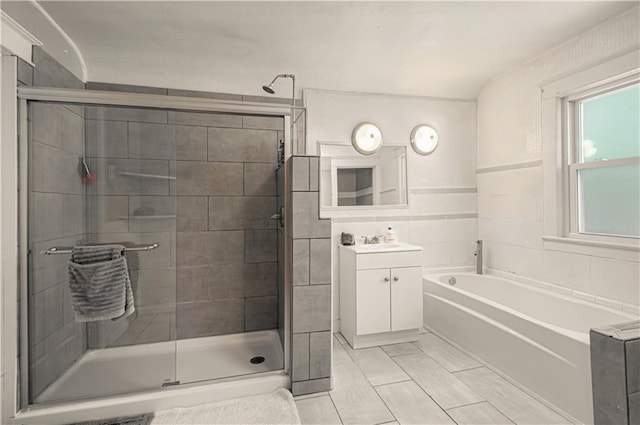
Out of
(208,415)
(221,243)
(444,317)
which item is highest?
(221,243)

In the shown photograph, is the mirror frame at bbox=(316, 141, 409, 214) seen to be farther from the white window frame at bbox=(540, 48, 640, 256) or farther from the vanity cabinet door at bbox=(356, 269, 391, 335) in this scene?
the white window frame at bbox=(540, 48, 640, 256)

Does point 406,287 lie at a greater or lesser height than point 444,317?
greater

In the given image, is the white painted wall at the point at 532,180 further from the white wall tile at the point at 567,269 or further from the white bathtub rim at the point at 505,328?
the white bathtub rim at the point at 505,328

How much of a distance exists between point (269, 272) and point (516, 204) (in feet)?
7.53

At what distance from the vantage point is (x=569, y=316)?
7.63 ft

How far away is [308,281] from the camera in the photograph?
1980 millimetres

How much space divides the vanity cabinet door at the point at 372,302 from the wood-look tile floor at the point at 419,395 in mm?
208

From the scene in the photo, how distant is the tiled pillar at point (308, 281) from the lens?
1952mm

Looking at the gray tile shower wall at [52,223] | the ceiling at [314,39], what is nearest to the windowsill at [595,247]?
the ceiling at [314,39]

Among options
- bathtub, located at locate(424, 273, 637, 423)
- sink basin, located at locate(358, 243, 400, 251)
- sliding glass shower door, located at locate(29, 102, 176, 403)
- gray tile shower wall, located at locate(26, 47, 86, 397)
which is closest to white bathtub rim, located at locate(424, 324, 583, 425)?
bathtub, located at locate(424, 273, 637, 423)

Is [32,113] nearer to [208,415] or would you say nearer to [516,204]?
[208,415]

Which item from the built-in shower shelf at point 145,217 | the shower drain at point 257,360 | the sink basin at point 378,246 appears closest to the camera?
the built-in shower shelf at point 145,217

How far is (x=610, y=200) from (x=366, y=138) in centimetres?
190

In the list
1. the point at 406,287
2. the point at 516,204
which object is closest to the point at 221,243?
the point at 406,287
